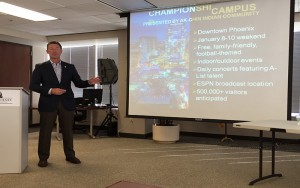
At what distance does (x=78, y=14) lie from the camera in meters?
5.54

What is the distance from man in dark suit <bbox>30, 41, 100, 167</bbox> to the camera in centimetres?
378

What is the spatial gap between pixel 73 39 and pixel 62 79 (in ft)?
12.4

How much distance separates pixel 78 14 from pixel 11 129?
2852 millimetres

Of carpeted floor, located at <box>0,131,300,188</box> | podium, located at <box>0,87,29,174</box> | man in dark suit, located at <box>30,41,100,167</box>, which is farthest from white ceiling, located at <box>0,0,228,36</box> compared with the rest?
carpeted floor, located at <box>0,131,300,188</box>

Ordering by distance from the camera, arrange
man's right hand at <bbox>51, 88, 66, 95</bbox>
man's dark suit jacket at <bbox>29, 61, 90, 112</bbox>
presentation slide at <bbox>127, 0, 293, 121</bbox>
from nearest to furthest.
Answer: man's right hand at <bbox>51, 88, 66, 95</bbox>, man's dark suit jacket at <bbox>29, 61, 90, 112</bbox>, presentation slide at <bbox>127, 0, 293, 121</bbox>

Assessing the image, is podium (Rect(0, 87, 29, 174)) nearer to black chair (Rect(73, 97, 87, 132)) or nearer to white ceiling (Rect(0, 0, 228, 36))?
white ceiling (Rect(0, 0, 228, 36))

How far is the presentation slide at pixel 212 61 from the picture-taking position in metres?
4.17

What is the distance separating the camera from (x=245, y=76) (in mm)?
4336

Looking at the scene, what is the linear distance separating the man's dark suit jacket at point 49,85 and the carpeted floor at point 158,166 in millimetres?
796

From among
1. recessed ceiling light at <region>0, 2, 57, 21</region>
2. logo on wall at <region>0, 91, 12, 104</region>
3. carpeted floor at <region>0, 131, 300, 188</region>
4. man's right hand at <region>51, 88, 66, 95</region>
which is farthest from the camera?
recessed ceiling light at <region>0, 2, 57, 21</region>

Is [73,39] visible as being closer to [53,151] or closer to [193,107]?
[53,151]

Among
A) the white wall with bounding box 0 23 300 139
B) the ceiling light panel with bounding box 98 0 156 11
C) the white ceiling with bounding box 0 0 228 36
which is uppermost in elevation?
the ceiling light panel with bounding box 98 0 156 11

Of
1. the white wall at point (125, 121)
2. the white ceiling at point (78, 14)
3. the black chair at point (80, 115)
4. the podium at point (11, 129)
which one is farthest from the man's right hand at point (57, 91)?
the black chair at point (80, 115)

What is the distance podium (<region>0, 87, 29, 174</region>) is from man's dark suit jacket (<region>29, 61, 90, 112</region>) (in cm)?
34
